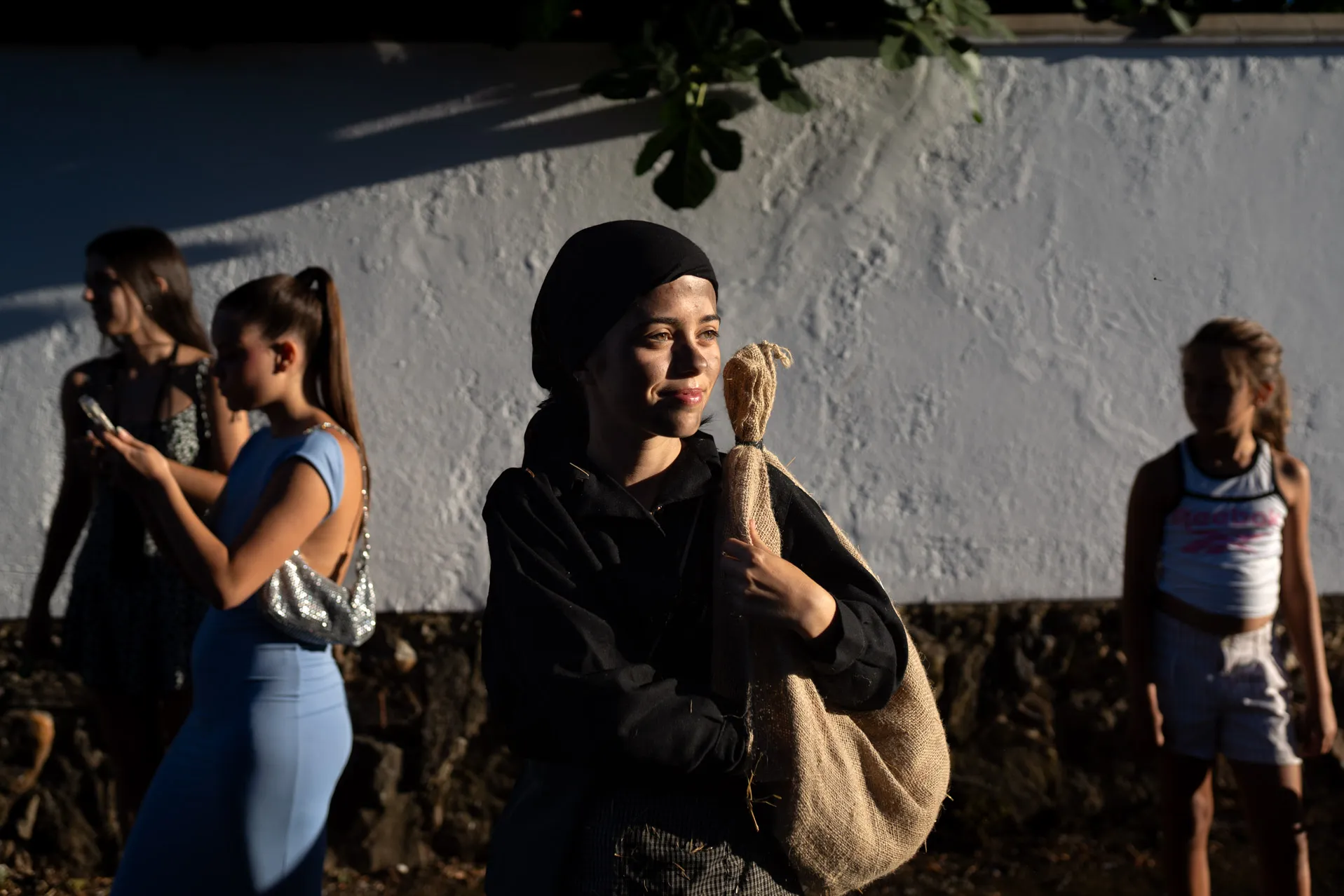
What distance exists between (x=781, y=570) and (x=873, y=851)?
388 millimetres

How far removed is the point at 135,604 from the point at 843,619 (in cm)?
242

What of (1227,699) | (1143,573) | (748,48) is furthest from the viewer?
(748,48)

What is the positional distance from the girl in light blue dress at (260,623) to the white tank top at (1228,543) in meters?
2.08

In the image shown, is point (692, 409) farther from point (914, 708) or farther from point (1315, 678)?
point (1315, 678)

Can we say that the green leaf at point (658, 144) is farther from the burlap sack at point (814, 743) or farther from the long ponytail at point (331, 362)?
the burlap sack at point (814, 743)

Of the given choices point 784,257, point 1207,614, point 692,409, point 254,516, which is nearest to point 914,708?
point 692,409

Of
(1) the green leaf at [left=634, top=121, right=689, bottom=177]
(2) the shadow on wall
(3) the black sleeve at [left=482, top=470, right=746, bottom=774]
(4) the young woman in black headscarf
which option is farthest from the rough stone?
(3) the black sleeve at [left=482, top=470, right=746, bottom=774]

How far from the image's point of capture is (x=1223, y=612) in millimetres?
3232

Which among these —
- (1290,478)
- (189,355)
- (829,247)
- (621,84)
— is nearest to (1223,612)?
(1290,478)

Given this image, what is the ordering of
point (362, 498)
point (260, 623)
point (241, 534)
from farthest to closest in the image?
point (362, 498)
point (260, 623)
point (241, 534)

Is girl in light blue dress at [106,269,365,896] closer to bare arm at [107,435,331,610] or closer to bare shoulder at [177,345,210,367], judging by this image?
bare arm at [107,435,331,610]

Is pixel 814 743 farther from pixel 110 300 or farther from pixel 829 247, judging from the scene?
pixel 829 247

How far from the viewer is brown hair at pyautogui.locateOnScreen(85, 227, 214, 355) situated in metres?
3.44

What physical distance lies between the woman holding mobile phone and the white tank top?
8.22 ft
